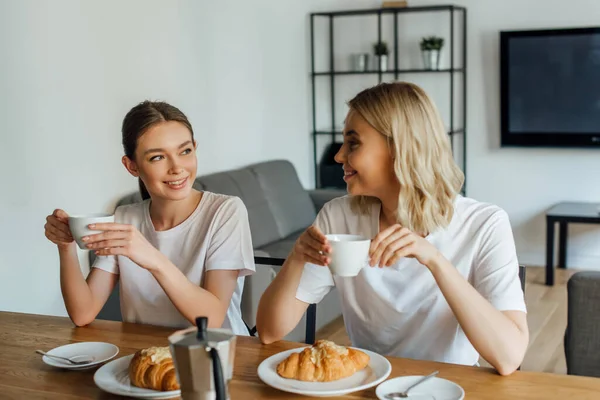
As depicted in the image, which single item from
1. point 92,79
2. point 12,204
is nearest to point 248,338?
point 12,204

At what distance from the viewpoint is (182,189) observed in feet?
6.44

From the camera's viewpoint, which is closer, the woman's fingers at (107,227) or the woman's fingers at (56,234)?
the woman's fingers at (107,227)

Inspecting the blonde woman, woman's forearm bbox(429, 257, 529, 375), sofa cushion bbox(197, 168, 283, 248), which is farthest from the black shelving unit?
woman's forearm bbox(429, 257, 529, 375)

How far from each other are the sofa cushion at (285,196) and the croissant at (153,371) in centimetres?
314

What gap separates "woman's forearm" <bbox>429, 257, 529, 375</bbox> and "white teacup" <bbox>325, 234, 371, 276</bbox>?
0.20 metres

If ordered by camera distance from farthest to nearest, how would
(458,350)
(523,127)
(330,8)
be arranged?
(330,8) < (523,127) < (458,350)

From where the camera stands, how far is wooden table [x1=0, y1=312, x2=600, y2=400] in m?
1.38

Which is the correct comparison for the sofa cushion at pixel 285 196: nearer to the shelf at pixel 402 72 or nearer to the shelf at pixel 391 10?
the shelf at pixel 402 72

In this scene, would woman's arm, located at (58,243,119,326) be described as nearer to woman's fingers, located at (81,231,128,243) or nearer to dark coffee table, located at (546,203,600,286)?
woman's fingers, located at (81,231,128,243)

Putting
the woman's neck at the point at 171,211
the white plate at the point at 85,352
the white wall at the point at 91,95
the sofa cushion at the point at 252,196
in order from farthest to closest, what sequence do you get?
1. the sofa cushion at the point at 252,196
2. the white wall at the point at 91,95
3. the woman's neck at the point at 171,211
4. the white plate at the point at 85,352

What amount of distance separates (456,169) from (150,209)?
32.2 inches

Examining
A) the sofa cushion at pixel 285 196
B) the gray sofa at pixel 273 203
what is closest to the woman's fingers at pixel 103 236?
the gray sofa at pixel 273 203

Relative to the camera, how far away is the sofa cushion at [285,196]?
4.67 metres

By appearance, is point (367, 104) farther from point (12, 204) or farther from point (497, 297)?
point (12, 204)
